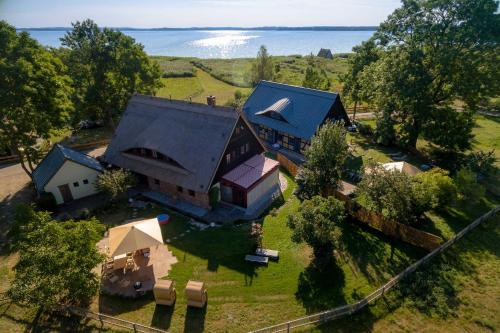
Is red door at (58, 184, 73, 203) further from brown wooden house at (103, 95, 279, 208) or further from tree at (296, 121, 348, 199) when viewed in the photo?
tree at (296, 121, 348, 199)

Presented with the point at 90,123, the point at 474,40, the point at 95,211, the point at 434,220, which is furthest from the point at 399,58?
the point at 90,123

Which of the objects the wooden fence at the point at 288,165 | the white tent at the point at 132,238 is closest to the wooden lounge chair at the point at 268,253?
the white tent at the point at 132,238

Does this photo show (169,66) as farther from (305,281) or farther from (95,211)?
(305,281)

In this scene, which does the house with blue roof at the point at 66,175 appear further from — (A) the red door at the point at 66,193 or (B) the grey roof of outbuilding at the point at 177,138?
(B) the grey roof of outbuilding at the point at 177,138

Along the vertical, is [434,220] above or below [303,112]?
below

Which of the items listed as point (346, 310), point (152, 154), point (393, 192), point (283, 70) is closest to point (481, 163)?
point (393, 192)

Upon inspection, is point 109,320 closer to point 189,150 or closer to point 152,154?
point 189,150

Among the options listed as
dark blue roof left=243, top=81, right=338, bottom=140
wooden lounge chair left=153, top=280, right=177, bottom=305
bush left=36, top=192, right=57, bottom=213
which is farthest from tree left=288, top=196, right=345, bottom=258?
bush left=36, top=192, right=57, bottom=213
